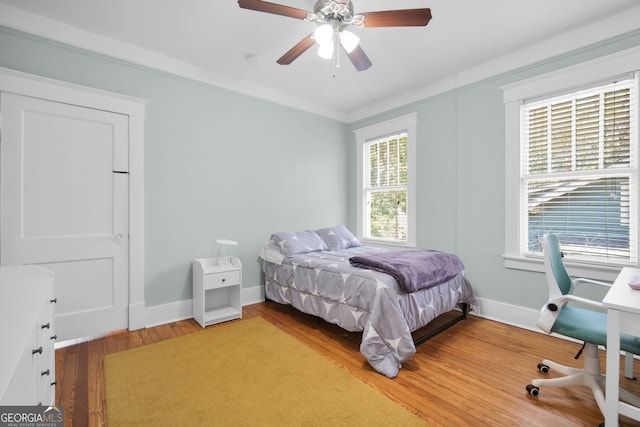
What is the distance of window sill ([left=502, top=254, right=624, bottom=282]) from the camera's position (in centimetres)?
243

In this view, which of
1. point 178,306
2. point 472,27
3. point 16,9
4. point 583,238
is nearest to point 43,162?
point 16,9

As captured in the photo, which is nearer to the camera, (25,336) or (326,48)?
(25,336)

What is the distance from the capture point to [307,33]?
8.69 feet

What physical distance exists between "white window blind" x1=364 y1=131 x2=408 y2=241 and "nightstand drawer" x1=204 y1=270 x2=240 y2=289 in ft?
7.10

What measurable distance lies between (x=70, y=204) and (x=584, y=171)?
4.51 metres

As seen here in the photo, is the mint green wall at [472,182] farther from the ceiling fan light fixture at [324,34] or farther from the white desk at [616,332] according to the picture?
the ceiling fan light fixture at [324,34]

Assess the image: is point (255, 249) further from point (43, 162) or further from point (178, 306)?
point (43, 162)

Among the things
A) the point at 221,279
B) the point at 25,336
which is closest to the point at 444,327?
the point at 221,279

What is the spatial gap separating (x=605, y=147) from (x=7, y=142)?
16.1 ft

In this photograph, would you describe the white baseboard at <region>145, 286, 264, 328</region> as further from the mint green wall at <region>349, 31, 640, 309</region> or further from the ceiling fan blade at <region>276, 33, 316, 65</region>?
the mint green wall at <region>349, 31, 640, 309</region>

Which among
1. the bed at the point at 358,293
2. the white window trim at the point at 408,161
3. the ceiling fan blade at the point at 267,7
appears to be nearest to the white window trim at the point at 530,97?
the bed at the point at 358,293

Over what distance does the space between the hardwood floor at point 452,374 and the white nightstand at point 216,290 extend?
6.9 inches

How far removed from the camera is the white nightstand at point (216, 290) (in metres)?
2.96

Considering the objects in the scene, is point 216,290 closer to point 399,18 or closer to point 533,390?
point 533,390
